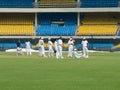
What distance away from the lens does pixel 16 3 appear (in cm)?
6700

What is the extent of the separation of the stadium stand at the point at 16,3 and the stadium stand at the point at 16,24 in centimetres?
160

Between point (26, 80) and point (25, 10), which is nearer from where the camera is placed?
point (26, 80)

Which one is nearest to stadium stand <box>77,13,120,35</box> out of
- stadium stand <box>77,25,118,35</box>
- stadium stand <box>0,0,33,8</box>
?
stadium stand <box>77,25,118,35</box>

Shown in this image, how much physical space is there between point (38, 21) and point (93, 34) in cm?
882

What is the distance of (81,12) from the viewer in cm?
6481

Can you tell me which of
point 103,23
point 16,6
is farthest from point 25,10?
point 103,23

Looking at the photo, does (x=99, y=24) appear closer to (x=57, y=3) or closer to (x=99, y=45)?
(x=99, y=45)

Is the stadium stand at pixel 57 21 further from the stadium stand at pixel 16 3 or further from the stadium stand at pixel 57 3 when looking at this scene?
the stadium stand at pixel 16 3

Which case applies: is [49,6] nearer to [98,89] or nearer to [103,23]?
[103,23]

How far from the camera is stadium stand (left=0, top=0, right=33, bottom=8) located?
66.4 metres

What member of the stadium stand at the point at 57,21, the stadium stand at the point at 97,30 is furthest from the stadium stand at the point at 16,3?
the stadium stand at the point at 97,30

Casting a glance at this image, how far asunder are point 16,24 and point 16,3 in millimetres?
2932

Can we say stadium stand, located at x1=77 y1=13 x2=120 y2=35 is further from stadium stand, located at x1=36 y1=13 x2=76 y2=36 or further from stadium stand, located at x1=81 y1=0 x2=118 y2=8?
stadium stand, located at x1=36 y1=13 x2=76 y2=36

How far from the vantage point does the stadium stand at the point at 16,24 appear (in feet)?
213
